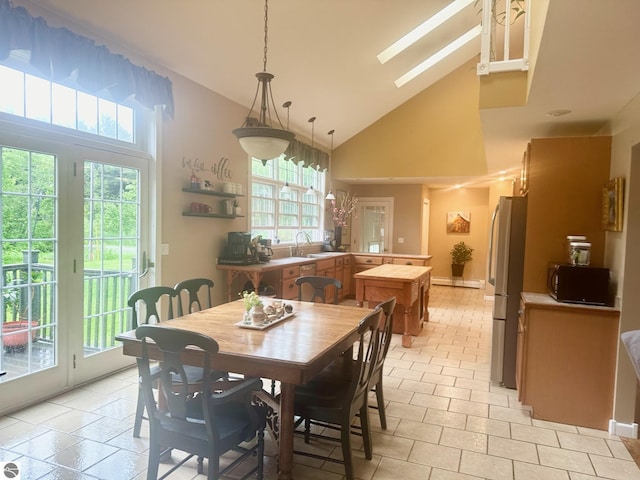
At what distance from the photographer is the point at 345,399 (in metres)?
2.21

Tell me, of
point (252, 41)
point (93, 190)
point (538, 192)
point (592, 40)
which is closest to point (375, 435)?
point (538, 192)

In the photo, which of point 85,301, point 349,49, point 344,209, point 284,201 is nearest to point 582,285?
point 349,49

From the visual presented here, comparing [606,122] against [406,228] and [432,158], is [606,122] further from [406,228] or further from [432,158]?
[406,228]

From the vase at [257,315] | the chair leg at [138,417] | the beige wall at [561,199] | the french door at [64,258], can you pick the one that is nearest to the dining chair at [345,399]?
the vase at [257,315]

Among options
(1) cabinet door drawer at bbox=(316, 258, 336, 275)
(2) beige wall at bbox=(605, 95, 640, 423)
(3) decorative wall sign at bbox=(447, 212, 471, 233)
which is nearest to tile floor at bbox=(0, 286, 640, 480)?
(2) beige wall at bbox=(605, 95, 640, 423)

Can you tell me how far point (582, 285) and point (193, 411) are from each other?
2800 mm

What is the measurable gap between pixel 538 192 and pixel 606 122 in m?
0.77

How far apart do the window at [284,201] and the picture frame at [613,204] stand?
155 inches

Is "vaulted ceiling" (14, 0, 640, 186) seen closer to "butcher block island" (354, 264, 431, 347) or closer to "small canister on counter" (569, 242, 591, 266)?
"small canister on counter" (569, 242, 591, 266)

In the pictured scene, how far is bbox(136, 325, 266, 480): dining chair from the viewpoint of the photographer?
1.82 meters

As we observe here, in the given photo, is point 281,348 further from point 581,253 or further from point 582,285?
point 581,253

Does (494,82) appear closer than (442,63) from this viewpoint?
Yes

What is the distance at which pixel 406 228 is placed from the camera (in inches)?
349

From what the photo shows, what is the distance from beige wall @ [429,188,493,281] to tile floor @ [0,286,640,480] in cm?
619
